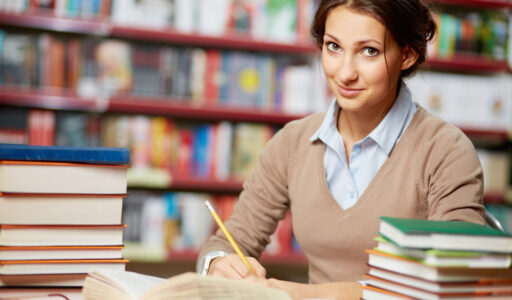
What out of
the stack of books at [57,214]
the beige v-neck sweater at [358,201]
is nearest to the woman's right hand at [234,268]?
the beige v-neck sweater at [358,201]

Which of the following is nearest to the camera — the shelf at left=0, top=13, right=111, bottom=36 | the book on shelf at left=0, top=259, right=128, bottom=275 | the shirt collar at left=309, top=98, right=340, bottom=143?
the book on shelf at left=0, top=259, right=128, bottom=275

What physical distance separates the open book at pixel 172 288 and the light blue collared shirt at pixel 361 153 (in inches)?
23.2

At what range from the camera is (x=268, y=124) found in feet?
9.06

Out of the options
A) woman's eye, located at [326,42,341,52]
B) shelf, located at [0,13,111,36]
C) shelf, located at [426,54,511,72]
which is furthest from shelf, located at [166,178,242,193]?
woman's eye, located at [326,42,341,52]

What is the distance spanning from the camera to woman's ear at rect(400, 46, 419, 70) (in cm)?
123

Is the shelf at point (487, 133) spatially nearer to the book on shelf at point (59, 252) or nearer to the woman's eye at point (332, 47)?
the woman's eye at point (332, 47)

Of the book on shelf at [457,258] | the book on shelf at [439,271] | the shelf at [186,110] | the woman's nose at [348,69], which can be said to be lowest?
the book on shelf at [439,271]

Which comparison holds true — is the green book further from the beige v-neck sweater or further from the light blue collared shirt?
the light blue collared shirt

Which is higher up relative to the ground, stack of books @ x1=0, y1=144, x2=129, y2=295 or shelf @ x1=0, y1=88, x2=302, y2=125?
shelf @ x1=0, y1=88, x2=302, y2=125

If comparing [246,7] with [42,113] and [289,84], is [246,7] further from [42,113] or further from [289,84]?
[42,113]

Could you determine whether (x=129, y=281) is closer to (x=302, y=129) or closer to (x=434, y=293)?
(x=434, y=293)

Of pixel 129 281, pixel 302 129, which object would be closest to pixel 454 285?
pixel 129 281

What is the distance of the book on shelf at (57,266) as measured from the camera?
82cm

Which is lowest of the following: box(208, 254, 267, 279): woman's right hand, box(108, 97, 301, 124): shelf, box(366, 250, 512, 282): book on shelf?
box(208, 254, 267, 279): woman's right hand
